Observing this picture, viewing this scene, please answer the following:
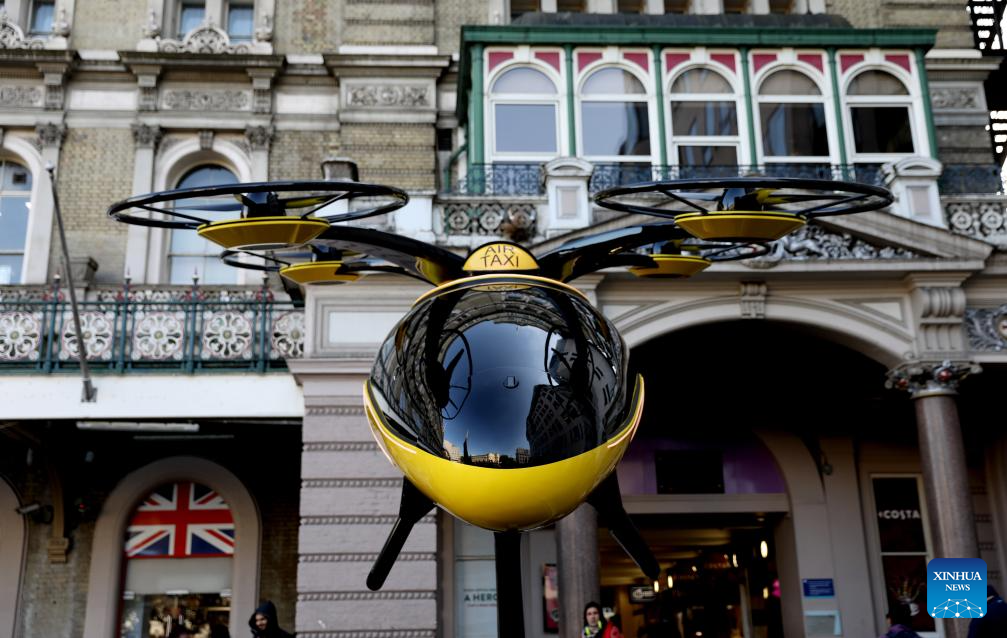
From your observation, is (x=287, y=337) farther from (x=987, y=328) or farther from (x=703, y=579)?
(x=703, y=579)

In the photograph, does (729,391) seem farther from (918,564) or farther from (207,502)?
(207,502)

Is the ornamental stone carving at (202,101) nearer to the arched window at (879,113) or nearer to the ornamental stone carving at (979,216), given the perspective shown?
the arched window at (879,113)

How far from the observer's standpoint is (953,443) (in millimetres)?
11930

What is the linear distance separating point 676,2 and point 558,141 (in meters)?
6.50

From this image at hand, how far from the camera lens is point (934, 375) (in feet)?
39.7

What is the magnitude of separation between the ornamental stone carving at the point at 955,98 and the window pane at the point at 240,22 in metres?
12.0

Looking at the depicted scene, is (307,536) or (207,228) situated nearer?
(207,228)

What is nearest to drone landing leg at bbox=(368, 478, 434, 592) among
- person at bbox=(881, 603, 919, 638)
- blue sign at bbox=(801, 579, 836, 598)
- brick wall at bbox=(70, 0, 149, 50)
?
person at bbox=(881, 603, 919, 638)

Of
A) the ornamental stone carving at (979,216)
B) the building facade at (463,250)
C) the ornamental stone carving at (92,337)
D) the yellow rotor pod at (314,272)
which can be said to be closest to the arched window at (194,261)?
the building facade at (463,250)

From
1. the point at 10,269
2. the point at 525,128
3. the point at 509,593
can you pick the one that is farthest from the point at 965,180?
the point at 10,269

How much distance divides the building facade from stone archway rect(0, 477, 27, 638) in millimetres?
39

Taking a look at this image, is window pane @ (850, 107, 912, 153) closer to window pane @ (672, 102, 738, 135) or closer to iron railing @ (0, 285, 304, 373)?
window pane @ (672, 102, 738, 135)

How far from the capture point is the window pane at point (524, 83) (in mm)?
14203

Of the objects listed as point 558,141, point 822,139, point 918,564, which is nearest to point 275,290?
point 558,141
